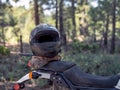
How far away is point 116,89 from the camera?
2.50m

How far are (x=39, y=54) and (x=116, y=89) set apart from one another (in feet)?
2.79

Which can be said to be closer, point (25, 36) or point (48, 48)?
point (48, 48)

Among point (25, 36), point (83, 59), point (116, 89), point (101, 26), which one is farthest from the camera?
point (101, 26)

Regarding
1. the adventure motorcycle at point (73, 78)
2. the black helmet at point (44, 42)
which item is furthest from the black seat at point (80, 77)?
the black helmet at point (44, 42)

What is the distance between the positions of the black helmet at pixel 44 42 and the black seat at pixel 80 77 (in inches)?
4.7

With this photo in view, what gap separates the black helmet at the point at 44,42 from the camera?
290 cm

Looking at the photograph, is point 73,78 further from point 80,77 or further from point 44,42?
point 44,42

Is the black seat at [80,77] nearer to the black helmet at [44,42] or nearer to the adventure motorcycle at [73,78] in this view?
the adventure motorcycle at [73,78]

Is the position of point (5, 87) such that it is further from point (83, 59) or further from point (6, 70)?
point (83, 59)

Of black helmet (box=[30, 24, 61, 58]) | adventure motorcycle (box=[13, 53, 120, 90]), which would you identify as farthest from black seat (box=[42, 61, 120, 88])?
black helmet (box=[30, 24, 61, 58])

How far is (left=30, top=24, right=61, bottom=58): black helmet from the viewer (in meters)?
2.90

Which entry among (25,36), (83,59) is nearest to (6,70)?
(83,59)

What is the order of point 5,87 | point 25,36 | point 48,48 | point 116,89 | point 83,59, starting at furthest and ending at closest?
point 25,36
point 83,59
point 5,87
point 48,48
point 116,89

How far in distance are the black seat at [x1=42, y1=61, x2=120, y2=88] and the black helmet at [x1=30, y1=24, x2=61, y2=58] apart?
12 cm
